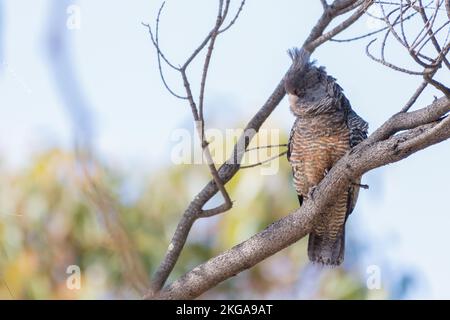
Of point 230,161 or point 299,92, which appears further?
point 299,92

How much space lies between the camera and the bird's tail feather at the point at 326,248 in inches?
230

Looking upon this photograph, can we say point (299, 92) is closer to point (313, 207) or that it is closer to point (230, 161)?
point (230, 161)

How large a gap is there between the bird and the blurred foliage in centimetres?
368

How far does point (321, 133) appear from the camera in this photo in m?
5.65

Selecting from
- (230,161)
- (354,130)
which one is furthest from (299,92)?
(230,161)

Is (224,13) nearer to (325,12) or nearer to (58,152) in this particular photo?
(325,12)

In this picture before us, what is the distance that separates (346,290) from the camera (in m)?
9.80

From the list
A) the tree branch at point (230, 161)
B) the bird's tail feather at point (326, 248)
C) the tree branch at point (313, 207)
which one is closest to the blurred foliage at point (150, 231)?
the bird's tail feather at point (326, 248)

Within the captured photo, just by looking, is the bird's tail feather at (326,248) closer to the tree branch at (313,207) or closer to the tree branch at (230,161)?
the tree branch at (230,161)

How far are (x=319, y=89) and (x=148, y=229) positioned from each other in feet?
18.2

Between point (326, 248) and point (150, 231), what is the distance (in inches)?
205

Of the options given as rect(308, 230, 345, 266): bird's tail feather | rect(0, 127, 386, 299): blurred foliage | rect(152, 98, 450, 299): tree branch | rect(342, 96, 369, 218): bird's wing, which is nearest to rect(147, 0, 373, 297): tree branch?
rect(152, 98, 450, 299): tree branch

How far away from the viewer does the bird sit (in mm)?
5586
